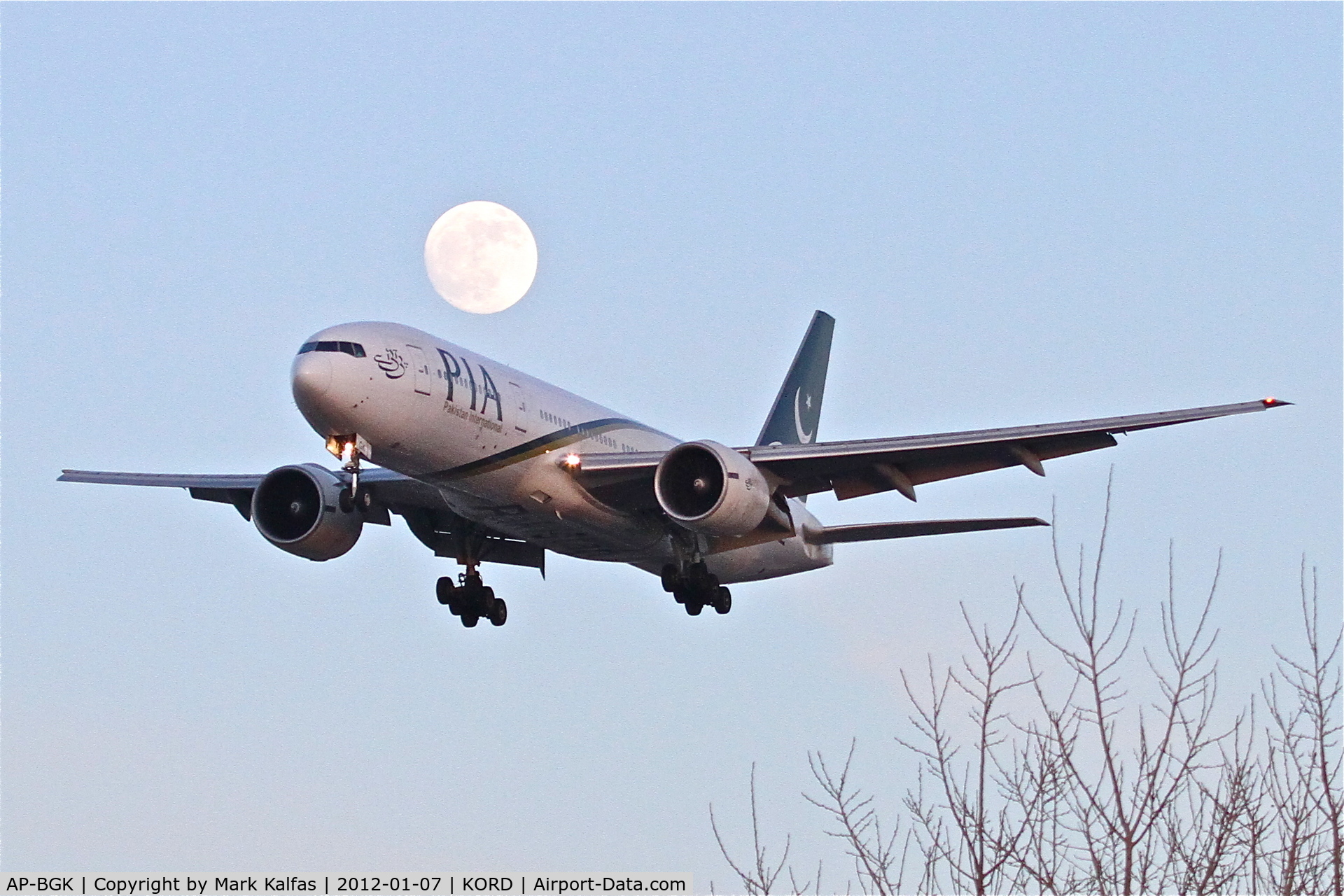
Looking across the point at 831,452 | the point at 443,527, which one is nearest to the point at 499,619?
the point at 443,527

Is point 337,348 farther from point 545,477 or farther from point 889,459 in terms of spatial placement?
point 889,459

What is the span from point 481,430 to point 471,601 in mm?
6523

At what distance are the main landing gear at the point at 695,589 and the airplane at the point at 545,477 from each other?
1.1 inches

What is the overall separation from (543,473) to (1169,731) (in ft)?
58.1

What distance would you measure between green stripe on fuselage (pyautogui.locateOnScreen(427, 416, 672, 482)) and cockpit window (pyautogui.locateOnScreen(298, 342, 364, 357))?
7.84 ft

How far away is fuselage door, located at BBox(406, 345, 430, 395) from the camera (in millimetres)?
24609

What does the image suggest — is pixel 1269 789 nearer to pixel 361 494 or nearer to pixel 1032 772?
pixel 1032 772

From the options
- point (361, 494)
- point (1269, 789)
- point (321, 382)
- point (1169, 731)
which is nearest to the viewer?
point (1169, 731)

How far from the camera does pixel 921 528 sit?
30328mm

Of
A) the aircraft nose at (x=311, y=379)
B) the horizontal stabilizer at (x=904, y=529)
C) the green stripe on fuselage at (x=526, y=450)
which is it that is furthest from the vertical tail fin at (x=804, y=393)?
the aircraft nose at (x=311, y=379)

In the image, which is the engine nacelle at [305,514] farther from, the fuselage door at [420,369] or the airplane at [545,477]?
the fuselage door at [420,369]

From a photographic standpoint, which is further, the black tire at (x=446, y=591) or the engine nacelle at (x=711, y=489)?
the black tire at (x=446, y=591)

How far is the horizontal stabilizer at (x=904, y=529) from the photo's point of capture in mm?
29594

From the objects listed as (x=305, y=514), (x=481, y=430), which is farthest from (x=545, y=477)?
(x=305, y=514)
